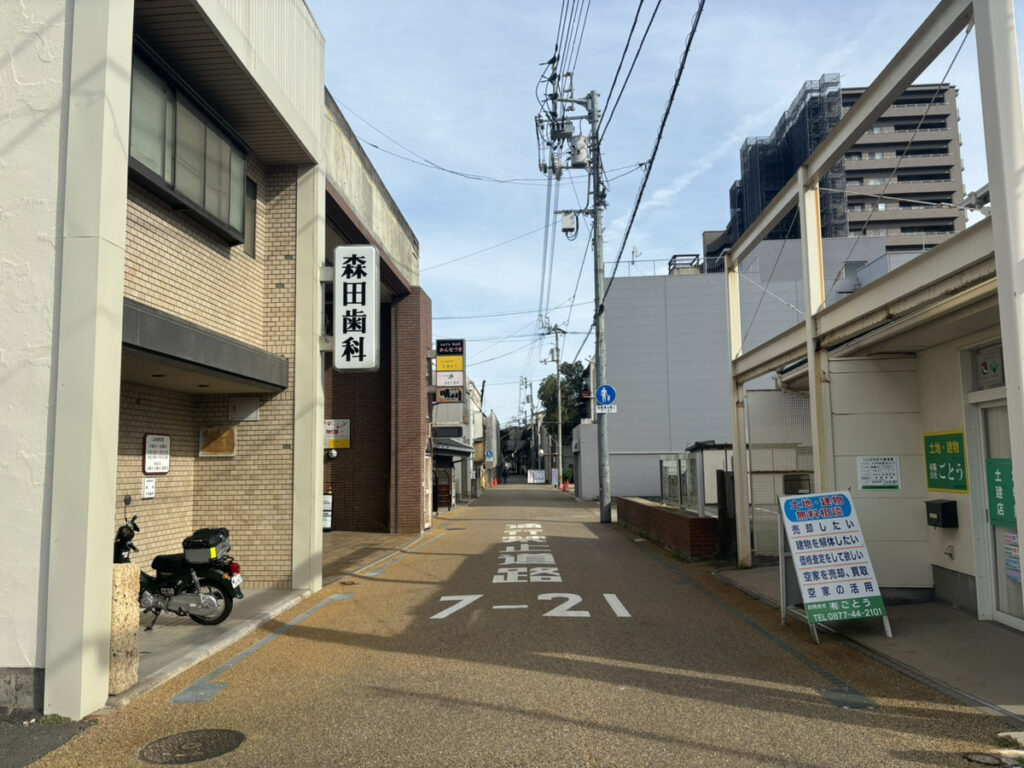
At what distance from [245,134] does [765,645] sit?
910 centimetres

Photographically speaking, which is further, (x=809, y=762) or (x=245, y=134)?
(x=245, y=134)

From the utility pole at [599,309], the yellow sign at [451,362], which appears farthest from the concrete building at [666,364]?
the yellow sign at [451,362]

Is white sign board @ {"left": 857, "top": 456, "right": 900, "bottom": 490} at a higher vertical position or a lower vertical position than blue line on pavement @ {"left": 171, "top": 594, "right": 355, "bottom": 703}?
higher

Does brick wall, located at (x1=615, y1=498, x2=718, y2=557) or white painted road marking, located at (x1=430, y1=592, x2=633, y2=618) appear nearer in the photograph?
white painted road marking, located at (x1=430, y1=592, x2=633, y2=618)

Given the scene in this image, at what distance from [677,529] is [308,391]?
7.88m

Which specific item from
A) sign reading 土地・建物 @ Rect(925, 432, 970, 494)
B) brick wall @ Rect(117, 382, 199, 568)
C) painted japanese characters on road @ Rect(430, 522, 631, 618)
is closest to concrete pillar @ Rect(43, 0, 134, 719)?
brick wall @ Rect(117, 382, 199, 568)

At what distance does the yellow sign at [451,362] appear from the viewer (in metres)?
23.4

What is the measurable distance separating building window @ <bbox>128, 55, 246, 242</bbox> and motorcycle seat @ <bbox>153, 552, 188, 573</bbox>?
3922 mm

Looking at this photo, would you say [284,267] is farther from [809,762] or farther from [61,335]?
[809,762]

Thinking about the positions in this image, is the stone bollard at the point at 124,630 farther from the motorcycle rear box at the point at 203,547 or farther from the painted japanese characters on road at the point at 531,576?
the painted japanese characters on road at the point at 531,576

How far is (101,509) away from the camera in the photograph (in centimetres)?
553

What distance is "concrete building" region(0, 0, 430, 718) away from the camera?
5.43 metres

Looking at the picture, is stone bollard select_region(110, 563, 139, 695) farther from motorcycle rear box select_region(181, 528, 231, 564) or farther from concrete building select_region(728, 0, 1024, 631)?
concrete building select_region(728, 0, 1024, 631)

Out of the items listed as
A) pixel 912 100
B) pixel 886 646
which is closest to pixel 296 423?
pixel 886 646
